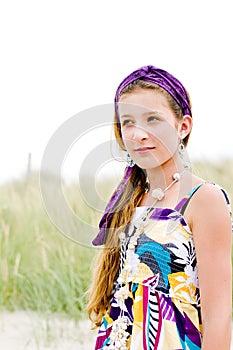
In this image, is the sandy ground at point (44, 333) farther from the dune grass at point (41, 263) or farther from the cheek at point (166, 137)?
the cheek at point (166, 137)

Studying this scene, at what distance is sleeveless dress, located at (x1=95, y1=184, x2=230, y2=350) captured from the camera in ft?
6.02

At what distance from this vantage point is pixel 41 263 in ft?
16.6

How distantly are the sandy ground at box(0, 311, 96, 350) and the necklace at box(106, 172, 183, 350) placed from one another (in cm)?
211

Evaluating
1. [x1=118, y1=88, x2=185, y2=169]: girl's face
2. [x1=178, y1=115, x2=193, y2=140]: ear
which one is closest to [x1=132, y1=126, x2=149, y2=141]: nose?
[x1=118, y1=88, x2=185, y2=169]: girl's face

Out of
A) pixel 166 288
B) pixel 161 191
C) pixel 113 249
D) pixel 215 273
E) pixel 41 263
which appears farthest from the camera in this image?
pixel 41 263

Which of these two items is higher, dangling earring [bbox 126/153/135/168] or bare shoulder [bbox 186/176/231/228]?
dangling earring [bbox 126/153/135/168]

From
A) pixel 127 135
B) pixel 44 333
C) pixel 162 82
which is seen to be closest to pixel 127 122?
pixel 127 135

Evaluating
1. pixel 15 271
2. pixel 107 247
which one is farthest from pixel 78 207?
pixel 107 247

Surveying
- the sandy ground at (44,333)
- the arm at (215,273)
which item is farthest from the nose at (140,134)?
the sandy ground at (44,333)

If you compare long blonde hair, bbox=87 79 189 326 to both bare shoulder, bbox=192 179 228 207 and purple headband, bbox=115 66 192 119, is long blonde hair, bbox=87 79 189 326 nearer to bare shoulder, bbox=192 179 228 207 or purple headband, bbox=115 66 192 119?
purple headband, bbox=115 66 192 119

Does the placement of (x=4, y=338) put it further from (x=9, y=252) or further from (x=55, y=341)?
(x=9, y=252)

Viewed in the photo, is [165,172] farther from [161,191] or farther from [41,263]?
[41,263]

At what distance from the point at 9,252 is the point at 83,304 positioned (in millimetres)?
924

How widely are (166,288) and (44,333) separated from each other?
100 inches
